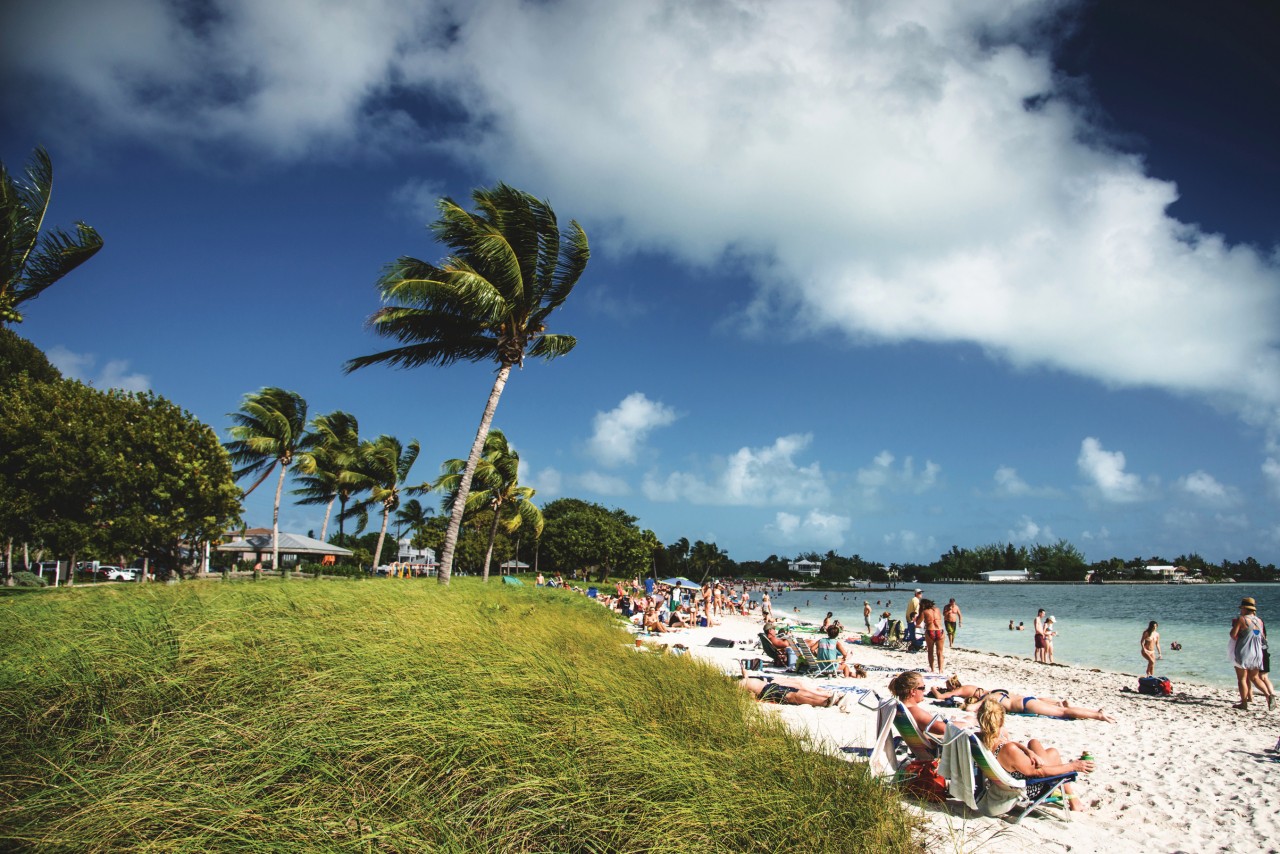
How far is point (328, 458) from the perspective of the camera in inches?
1375

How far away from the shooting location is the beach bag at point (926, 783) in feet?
14.7

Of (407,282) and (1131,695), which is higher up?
(407,282)

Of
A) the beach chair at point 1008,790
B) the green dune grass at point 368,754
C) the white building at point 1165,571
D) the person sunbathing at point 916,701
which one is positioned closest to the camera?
the green dune grass at point 368,754

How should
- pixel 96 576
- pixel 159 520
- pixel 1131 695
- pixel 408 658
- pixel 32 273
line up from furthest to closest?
pixel 96 576
pixel 159 520
pixel 1131 695
pixel 32 273
pixel 408 658

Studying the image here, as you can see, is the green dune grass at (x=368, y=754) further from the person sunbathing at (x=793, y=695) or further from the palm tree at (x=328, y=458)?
the palm tree at (x=328, y=458)

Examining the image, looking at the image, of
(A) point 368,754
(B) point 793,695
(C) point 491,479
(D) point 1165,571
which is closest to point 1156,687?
(B) point 793,695

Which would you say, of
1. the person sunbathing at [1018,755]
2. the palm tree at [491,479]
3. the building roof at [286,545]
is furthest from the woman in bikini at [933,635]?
the building roof at [286,545]

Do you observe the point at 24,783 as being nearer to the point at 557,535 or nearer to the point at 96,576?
the point at 96,576

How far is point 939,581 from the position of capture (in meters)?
177

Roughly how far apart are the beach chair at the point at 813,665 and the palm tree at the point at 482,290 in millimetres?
7294

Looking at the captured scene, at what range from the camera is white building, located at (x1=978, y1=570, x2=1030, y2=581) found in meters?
150

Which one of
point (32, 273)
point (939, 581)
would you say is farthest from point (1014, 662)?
point (939, 581)

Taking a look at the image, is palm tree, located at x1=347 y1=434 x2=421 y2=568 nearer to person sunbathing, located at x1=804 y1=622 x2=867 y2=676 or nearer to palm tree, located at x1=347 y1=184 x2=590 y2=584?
palm tree, located at x1=347 y1=184 x2=590 y2=584

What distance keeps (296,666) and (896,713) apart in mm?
4328
